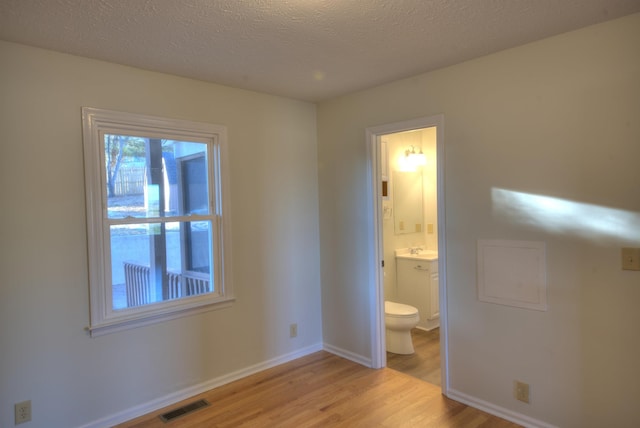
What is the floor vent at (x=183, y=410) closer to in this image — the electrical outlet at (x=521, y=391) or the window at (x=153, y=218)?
the window at (x=153, y=218)

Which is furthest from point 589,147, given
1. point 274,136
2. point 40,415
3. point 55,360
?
point 40,415

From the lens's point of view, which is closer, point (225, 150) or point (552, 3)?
point (552, 3)

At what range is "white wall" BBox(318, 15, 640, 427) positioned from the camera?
2166mm

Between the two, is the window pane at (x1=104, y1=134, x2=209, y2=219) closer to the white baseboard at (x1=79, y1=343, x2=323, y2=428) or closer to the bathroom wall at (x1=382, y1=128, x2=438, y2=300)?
the white baseboard at (x1=79, y1=343, x2=323, y2=428)

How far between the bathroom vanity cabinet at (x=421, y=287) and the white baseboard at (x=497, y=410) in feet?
4.54

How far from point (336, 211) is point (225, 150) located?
45.0 inches

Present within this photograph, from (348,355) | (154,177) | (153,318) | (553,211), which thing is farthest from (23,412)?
(553,211)

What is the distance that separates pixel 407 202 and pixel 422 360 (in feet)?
5.84

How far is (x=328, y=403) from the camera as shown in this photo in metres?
2.90

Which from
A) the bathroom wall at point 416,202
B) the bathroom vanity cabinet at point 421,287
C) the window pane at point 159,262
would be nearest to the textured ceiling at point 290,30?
the window pane at point 159,262

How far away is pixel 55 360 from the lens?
2.44 meters

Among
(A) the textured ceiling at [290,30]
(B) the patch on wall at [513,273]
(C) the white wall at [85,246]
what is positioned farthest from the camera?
(B) the patch on wall at [513,273]

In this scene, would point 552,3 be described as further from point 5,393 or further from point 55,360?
point 5,393

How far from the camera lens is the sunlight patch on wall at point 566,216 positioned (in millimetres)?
2164
